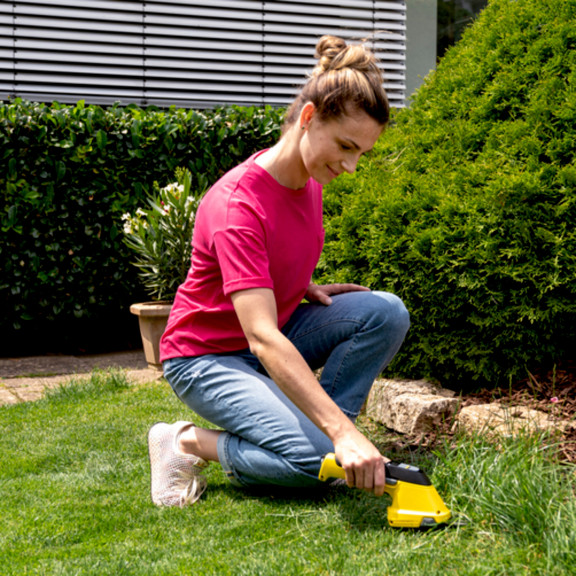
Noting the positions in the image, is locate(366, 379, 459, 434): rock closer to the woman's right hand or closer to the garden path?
the woman's right hand

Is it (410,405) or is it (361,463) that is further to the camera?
(410,405)

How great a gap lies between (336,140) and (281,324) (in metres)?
A: 0.76

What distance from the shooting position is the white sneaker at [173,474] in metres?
2.48

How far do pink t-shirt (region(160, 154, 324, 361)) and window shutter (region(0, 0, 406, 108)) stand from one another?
408 centimetres

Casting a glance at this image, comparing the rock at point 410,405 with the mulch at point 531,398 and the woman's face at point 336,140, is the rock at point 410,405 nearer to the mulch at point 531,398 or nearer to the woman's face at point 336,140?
the mulch at point 531,398

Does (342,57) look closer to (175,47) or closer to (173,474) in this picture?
(173,474)

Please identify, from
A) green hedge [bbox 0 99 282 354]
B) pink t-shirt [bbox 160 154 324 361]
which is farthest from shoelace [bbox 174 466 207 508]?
green hedge [bbox 0 99 282 354]

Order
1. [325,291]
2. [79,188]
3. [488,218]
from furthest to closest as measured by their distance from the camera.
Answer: [79,188], [325,291], [488,218]

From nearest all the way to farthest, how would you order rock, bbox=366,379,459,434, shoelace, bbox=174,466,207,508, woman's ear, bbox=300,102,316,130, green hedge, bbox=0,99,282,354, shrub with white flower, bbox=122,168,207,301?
woman's ear, bbox=300,102,316,130
shoelace, bbox=174,466,207,508
rock, bbox=366,379,459,434
shrub with white flower, bbox=122,168,207,301
green hedge, bbox=0,99,282,354

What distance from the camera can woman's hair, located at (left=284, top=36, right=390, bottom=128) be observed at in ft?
7.26

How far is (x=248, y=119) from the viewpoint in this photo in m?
6.05

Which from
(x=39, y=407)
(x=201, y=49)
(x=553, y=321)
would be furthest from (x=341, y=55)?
(x=201, y=49)

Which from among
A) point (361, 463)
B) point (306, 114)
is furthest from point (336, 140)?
point (361, 463)

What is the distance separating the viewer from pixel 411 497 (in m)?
2.06
